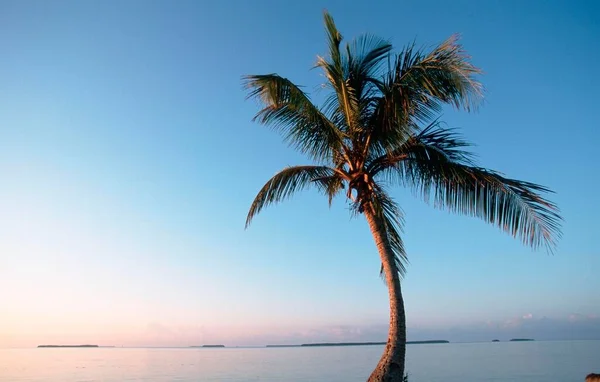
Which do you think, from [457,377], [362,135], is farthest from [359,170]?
[457,377]

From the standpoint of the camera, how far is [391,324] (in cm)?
1061

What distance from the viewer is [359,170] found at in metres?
11.5

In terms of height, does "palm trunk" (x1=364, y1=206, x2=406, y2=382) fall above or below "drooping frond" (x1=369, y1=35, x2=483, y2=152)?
below

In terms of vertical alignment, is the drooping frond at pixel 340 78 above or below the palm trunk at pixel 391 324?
above

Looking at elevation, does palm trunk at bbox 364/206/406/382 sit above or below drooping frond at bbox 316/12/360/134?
below

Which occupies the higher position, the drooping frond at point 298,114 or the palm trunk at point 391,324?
the drooping frond at point 298,114

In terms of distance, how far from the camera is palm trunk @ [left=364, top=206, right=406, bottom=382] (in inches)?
397

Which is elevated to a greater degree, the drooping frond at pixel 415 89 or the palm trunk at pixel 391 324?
the drooping frond at pixel 415 89

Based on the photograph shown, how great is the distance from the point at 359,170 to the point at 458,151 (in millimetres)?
2255

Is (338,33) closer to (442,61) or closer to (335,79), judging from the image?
(335,79)

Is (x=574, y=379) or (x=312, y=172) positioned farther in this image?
(x=574, y=379)

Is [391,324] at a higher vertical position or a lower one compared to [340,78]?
lower

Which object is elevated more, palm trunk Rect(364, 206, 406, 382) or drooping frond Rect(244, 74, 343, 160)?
drooping frond Rect(244, 74, 343, 160)

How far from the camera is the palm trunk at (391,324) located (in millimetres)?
10078
